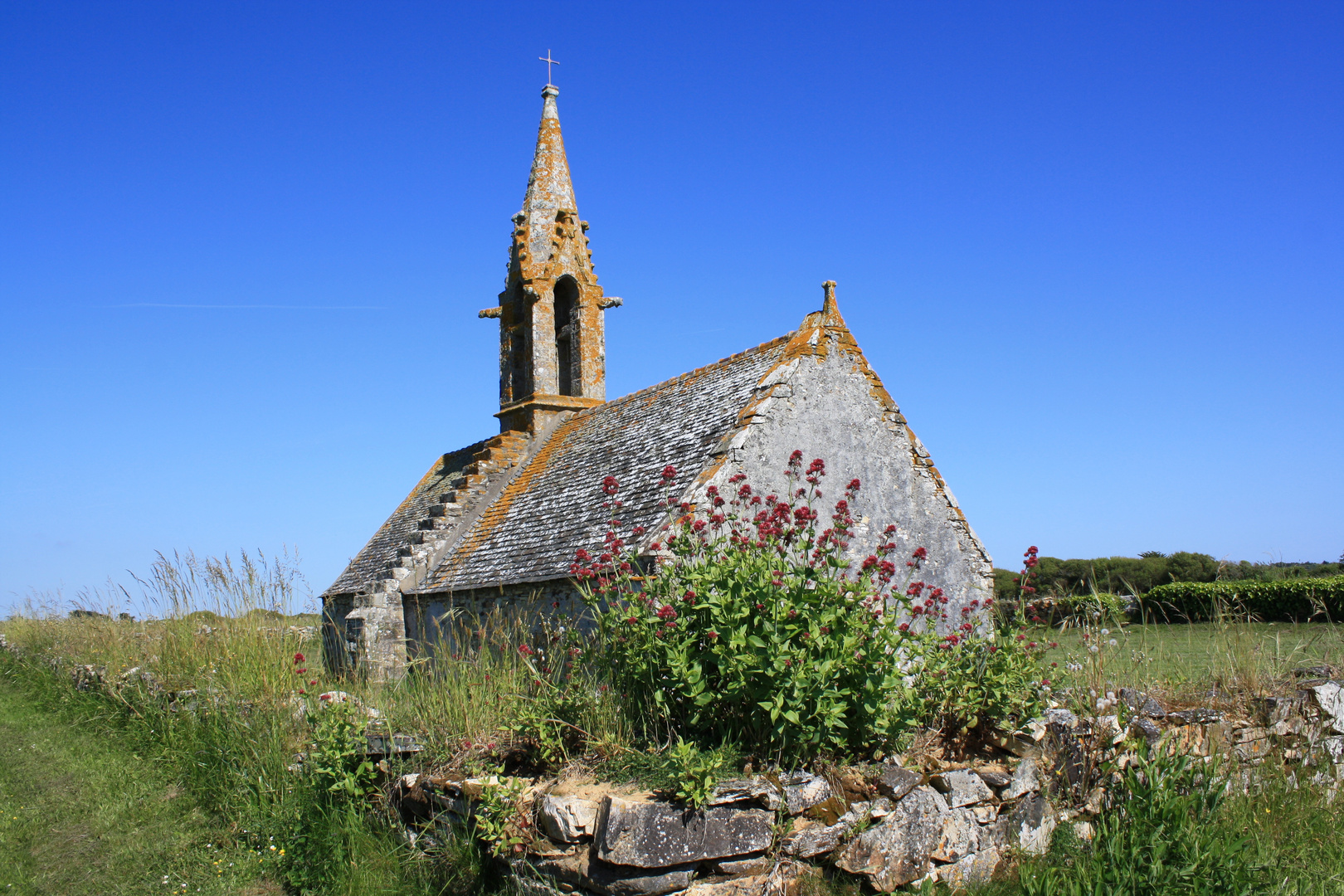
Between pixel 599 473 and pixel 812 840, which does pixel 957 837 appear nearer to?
pixel 812 840

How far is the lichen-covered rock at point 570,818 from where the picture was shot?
15.5ft

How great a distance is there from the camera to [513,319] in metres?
18.3

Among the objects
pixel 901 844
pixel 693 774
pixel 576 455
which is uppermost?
pixel 576 455

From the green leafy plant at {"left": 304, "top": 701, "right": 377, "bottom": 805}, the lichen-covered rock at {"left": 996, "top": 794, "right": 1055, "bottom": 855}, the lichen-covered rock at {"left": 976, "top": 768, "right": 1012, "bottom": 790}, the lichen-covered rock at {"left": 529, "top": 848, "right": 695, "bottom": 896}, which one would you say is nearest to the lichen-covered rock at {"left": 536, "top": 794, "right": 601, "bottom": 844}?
the lichen-covered rock at {"left": 529, "top": 848, "right": 695, "bottom": 896}

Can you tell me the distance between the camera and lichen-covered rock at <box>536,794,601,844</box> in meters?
4.74

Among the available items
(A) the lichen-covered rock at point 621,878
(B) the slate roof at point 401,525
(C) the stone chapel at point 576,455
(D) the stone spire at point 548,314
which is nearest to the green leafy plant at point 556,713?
(A) the lichen-covered rock at point 621,878

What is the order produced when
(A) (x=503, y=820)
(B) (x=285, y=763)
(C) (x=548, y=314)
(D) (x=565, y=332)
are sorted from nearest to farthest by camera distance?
(A) (x=503, y=820), (B) (x=285, y=763), (C) (x=548, y=314), (D) (x=565, y=332)

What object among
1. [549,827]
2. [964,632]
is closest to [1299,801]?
[964,632]

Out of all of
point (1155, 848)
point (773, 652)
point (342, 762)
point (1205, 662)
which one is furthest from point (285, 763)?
point (1205, 662)

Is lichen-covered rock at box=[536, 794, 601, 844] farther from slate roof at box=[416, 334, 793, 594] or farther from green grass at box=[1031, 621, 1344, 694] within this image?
slate roof at box=[416, 334, 793, 594]

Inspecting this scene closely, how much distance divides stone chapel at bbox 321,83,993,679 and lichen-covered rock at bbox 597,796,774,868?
443cm

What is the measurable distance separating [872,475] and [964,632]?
17.6ft

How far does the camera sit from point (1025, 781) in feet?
18.0

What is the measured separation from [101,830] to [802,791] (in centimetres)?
569
